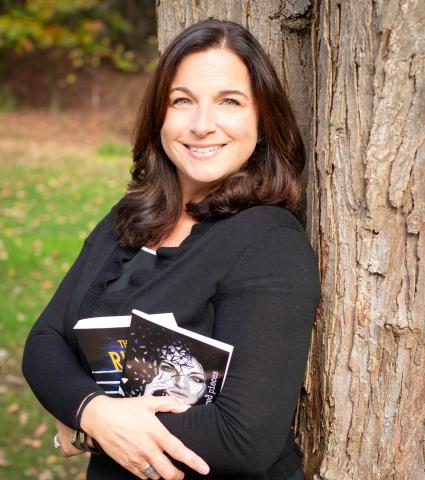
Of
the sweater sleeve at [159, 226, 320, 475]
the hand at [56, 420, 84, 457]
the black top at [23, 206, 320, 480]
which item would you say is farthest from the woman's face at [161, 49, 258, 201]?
the hand at [56, 420, 84, 457]

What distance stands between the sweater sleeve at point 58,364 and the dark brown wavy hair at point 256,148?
0.24 meters

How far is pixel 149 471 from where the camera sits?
5.67 feet

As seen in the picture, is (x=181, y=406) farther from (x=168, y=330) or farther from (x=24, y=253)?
(x=24, y=253)

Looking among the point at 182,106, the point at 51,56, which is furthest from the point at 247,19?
the point at 51,56

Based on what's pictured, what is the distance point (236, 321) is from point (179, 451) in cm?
35

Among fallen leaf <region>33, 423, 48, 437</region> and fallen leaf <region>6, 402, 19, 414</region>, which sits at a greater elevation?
fallen leaf <region>6, 402, 19, 414</region>

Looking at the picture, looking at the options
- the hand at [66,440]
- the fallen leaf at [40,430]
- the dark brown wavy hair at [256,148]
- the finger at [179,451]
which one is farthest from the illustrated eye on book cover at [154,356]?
the fallen leaf at [40,430]

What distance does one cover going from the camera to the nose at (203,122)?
1900mm

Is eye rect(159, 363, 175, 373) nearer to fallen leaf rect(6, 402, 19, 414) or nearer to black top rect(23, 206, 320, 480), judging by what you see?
black top rect(23, 206, 320, 480)

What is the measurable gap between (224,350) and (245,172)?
592 millimetres

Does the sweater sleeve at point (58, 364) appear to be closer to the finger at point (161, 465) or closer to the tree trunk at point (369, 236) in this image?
the finger at point (161, 465)

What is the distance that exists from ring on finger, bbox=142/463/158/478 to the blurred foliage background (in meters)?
2.61

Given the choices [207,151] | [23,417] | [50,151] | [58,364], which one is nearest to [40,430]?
[23,417]

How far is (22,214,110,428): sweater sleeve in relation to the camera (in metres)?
1.85
